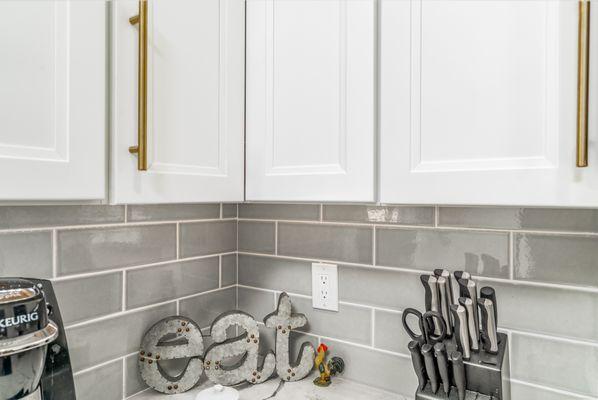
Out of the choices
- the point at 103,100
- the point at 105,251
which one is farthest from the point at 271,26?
the point at 105,251

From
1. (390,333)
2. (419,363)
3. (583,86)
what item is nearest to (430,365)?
(419,363)

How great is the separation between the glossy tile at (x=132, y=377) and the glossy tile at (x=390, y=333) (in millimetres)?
667

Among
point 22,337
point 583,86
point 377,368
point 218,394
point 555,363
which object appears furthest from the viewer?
point 377,368

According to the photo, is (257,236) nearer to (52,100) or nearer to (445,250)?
(445,250)

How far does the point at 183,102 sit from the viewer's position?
2.99 feet

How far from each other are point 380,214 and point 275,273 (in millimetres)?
421

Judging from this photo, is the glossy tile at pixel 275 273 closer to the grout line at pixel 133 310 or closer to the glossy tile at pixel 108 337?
the grout line at pixel 133 310

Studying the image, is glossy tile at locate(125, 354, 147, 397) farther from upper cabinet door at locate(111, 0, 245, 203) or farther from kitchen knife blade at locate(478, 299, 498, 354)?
kitchen knife blade at locate(478, 299, 498, 354)

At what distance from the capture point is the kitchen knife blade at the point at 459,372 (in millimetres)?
824

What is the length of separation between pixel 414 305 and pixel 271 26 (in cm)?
82

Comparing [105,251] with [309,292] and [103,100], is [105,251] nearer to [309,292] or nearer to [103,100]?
[103,100]

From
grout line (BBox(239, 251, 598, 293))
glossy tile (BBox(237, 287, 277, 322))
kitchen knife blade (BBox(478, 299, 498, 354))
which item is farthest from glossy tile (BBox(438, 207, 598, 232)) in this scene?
glossy tile (BBox(237, 287, 277, 322))

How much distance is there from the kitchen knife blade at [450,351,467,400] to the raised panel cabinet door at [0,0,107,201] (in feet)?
2.49

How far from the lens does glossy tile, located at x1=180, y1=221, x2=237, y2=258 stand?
126 centimetres
